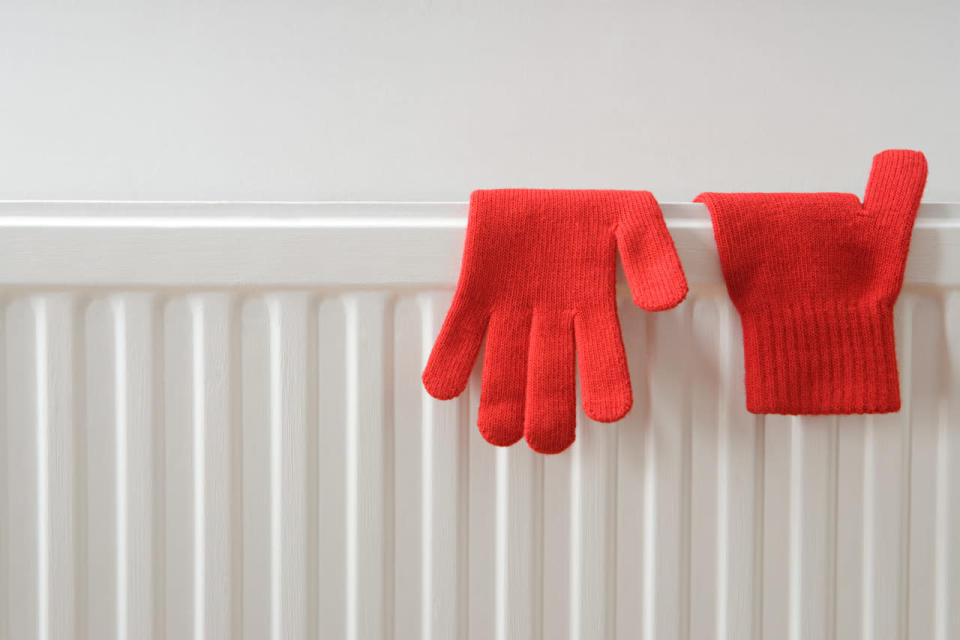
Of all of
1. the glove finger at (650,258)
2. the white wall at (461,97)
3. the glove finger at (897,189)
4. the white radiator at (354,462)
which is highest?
the white wall at (461,97)

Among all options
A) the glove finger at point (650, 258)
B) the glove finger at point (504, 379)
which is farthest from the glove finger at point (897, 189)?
the glove finger at point (504, 379)

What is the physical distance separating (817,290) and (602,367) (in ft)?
0.65

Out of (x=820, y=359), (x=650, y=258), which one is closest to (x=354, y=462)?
(x=650, y=258)

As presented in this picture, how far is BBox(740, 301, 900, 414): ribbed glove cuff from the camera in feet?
1.48

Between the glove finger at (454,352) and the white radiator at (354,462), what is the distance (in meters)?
0.02

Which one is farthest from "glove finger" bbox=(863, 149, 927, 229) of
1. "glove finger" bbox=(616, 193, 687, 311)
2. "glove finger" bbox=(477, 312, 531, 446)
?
"glove finger" bbox=(477, 312, 531, 446)

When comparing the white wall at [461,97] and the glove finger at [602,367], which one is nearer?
the glove finger at [602,367]

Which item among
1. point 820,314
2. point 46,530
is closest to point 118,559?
point 46,530

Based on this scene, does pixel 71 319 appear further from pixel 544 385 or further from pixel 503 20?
pixel 503 20

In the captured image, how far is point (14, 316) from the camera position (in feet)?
1.50

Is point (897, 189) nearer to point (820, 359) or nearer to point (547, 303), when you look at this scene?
point (820, 359)

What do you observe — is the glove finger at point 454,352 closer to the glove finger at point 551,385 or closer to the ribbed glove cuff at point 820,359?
A: the glove finger at point 551,385

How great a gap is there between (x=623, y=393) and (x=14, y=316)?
493mm

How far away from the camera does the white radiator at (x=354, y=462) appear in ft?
1.50
